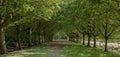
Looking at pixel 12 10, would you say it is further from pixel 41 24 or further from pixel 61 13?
pixel 41 24

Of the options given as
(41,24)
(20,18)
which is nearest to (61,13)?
(41,24)

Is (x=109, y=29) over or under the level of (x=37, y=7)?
under

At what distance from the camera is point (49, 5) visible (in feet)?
82.7

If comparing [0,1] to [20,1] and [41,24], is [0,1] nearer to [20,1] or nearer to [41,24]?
[20,1]

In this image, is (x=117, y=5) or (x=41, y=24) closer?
(x=117, y=5)

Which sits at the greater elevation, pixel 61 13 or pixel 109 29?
pixel 61 13

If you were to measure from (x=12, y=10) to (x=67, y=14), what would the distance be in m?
26.3

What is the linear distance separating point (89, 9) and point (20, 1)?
6.67 metres

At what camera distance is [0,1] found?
78.3ft

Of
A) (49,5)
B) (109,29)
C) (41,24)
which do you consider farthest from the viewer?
(41,24)

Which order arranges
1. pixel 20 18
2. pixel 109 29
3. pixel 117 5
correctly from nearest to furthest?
pixel 117 5 → pixel 20 18 → pixel 109 29

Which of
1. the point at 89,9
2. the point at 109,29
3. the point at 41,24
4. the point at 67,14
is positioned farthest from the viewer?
the point at 41,24

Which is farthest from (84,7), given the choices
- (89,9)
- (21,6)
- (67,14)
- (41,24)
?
(41,24)

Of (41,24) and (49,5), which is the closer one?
(49,5)
